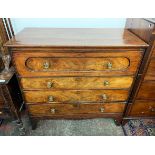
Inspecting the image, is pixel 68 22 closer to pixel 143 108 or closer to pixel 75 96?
pixel 75 96

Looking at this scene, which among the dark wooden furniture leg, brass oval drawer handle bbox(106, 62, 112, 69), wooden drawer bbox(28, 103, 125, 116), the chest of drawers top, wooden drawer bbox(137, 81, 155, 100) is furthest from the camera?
the dark wooden furniture leg

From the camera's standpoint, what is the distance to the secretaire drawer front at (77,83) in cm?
132

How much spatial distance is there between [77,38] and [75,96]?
1.81 ft

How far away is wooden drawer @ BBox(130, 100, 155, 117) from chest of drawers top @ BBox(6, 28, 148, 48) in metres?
0.69

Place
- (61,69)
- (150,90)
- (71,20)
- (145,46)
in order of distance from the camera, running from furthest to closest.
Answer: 1. (71,20)
2. (150,90)
3. (61,69)
4. (145,46)

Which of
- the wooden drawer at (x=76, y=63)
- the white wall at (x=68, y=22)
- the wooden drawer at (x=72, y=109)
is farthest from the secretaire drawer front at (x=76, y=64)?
the white wall at (x=68, y=22)

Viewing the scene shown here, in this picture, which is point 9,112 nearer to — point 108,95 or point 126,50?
point 108,95

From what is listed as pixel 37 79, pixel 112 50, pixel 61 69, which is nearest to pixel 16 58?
pixel 37 79

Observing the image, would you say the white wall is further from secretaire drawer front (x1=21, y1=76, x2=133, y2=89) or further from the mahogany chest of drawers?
secretaire drawer front (x1=21, y1=76, x2=133, y2=89)

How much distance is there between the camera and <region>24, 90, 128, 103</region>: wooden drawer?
4.69 ft

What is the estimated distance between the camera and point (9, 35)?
154 centimetres

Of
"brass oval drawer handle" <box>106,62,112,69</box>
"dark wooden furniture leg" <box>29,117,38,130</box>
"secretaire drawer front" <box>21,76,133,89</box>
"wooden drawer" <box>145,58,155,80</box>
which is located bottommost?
"dark wooden furniture leg" <box>29,117,38,130</box>

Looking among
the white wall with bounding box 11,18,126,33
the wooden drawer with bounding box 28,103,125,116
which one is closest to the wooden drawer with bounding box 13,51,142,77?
the wooden drawer with bounding box 28,103,125,116

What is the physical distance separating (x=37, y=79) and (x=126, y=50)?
2.54 ft
